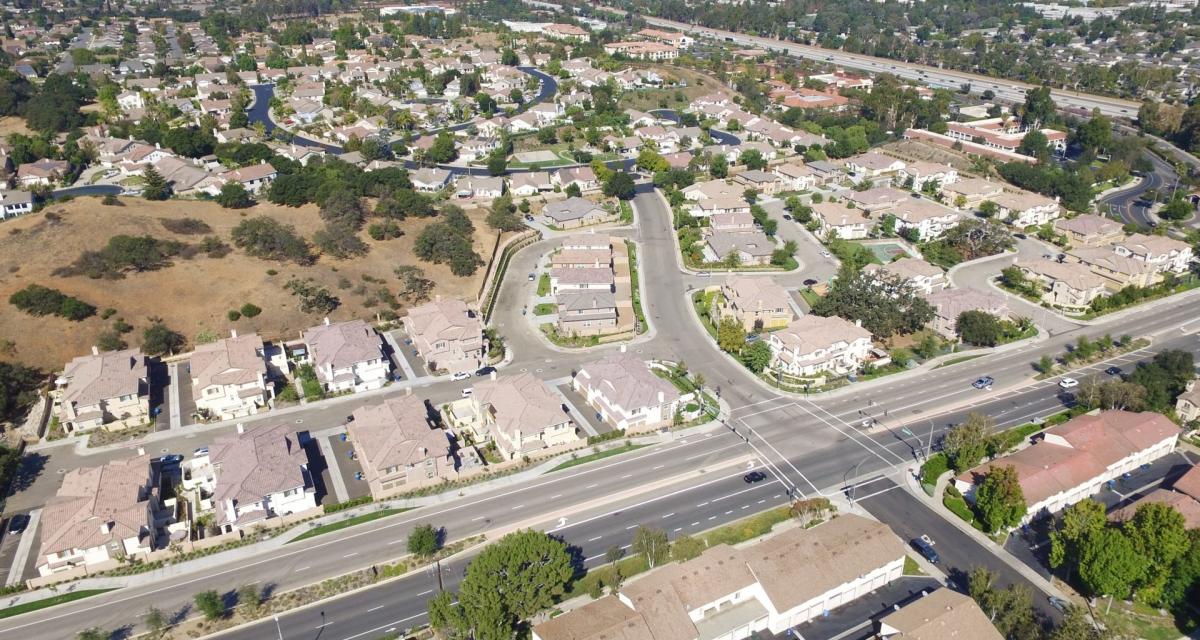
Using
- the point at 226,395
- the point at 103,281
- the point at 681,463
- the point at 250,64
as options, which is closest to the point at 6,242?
the point at 103,281

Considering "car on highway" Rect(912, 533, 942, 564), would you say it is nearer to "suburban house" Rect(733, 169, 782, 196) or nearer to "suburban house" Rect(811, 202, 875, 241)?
"suburban house" Rect(811, 202, 875, 241)

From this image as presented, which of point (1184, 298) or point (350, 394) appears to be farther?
point (1184, 298)

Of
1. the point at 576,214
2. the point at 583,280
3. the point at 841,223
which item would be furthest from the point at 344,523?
the point at 841,223

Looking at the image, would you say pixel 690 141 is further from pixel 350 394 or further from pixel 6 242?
pixel 6 242

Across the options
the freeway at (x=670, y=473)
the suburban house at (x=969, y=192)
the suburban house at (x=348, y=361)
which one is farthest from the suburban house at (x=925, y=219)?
the suburban house at (x=348, y=361)

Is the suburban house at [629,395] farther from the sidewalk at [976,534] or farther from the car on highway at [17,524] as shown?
the car on highway at [17,524]

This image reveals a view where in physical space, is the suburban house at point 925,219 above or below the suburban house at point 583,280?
above

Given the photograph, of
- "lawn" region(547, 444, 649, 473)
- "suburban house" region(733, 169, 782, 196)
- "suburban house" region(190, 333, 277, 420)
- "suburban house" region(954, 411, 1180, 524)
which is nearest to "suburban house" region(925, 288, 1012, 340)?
"suburban house" region(954, 411, 1180, 524)
